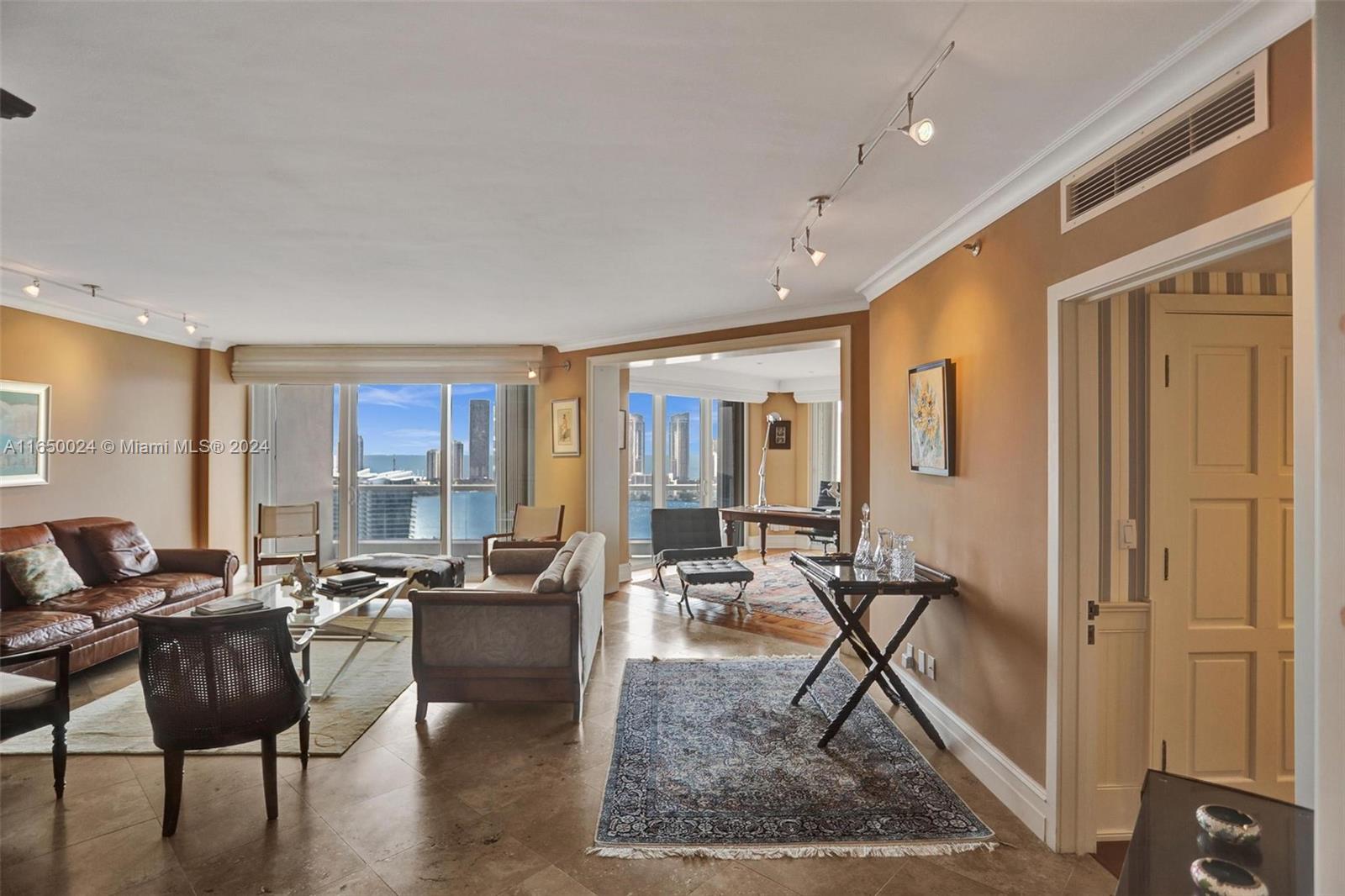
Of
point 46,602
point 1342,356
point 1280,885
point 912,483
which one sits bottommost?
point 46,602

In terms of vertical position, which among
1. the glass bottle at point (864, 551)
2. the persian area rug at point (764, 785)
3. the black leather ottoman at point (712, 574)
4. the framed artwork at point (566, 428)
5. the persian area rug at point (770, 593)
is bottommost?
the persian area rug at point (770, 593)

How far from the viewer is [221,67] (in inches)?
75.1

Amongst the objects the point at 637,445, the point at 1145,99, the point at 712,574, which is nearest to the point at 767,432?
the point at 637,445

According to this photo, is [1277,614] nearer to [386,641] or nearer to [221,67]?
[221,67]

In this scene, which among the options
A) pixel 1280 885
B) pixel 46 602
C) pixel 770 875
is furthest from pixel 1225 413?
pixel 46 602

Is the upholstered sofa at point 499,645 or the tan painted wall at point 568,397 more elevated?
the tan painted wall at point 568,397

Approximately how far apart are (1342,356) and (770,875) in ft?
7.20

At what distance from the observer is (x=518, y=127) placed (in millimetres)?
2283

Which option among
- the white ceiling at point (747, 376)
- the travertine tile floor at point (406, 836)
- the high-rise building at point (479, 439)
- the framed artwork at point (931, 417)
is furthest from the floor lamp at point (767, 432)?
the travertine tile floor at point (406, 836)

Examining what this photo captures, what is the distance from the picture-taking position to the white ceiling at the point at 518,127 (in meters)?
1.73

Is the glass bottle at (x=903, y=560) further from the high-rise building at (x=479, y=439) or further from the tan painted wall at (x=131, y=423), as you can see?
the tan painted wall at (x=131, y=423)

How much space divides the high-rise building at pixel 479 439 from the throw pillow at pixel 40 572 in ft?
12.3

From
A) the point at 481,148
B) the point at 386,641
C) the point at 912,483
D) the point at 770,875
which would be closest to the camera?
the point at 770,875

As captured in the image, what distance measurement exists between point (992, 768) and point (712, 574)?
10.8 feet
